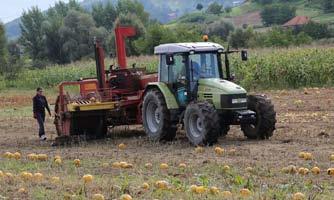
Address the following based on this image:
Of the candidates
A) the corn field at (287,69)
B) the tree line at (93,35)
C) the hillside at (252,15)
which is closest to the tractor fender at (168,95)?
the corn field at (287,69)

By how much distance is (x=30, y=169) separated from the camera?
11.5 meters

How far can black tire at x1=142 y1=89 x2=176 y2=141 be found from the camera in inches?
580

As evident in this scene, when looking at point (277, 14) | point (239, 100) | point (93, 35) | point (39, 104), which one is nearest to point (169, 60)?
point (239, 100)

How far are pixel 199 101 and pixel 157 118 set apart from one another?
64.1 inches

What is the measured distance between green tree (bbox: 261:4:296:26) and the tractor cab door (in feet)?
300

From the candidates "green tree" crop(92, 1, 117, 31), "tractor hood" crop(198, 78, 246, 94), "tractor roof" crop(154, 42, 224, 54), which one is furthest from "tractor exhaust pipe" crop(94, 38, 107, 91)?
"green tree" crop(92, 1, 117, 31)

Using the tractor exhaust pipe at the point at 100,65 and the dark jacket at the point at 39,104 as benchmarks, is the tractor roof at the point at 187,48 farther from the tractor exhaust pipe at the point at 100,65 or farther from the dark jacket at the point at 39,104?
the dark jacket at the point at 39,104

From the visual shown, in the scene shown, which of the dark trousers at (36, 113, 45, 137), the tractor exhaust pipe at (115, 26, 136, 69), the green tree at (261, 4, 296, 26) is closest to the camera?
the dark trousers at (36, 113, 45, 137)

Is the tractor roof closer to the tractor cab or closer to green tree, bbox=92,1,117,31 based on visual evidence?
the tractor cab

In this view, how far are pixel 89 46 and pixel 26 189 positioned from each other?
53717 millimetres

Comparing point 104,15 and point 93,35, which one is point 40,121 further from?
point 104,15

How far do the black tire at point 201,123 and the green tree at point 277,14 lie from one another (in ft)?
303

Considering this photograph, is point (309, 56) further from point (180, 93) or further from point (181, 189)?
point (181, 189)

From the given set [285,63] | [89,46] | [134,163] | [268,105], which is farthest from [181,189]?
[89,46]
